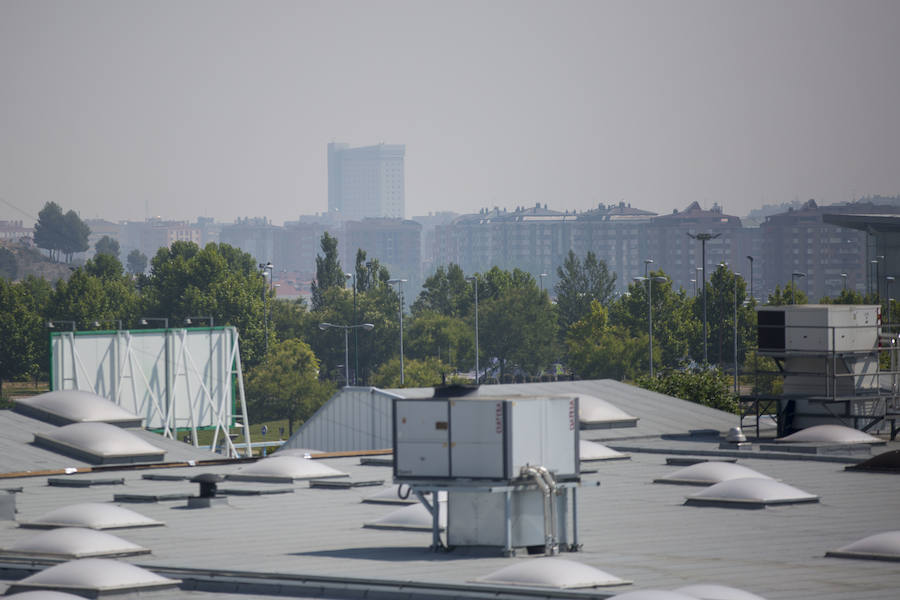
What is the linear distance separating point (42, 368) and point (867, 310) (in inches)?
3977

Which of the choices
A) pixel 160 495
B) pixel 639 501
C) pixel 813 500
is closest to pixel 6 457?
pixel 160 495

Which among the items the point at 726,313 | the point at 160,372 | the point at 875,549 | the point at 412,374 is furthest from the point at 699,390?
the point at 726,313

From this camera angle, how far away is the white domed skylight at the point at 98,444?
153 feet

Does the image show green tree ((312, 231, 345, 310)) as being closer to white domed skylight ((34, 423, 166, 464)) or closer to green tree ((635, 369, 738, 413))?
green tree ((635, 369, 738, 413))

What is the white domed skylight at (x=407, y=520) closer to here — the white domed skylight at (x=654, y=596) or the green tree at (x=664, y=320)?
the white domed skylight at (x=654, y=596)

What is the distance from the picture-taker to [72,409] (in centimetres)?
5250

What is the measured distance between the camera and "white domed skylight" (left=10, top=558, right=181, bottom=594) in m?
20.3

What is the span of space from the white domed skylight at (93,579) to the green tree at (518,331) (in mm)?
127242

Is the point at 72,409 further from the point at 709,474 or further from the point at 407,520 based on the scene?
the point at 407,520

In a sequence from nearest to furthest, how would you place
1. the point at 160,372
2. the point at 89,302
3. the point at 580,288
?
1. the point at 160,372
2. the point at 89,302
3. the point at 580,288

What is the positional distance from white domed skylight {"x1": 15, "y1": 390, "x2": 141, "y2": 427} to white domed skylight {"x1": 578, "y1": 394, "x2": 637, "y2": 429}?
18.6 m

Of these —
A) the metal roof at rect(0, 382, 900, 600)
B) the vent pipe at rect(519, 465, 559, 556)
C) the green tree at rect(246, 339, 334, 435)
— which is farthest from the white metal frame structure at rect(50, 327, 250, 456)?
the green tree at rect(246, 339, 334, 435)

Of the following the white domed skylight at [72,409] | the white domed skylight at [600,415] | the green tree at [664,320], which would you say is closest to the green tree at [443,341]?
the green tree at [664,320]

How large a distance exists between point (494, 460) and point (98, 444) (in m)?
27.3
